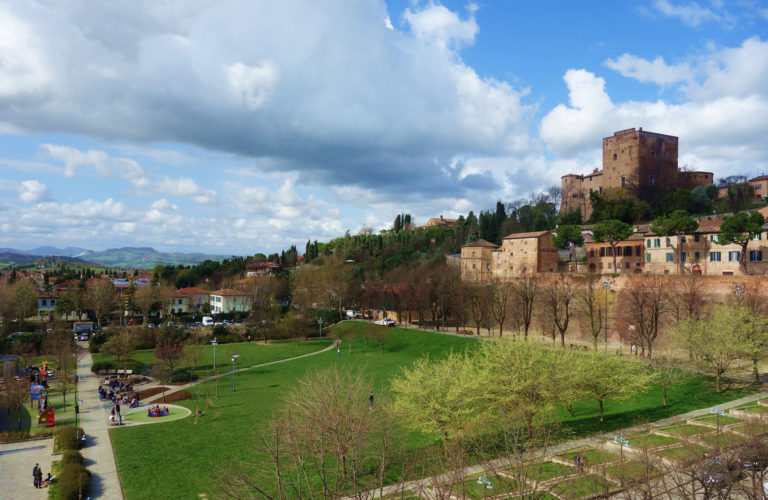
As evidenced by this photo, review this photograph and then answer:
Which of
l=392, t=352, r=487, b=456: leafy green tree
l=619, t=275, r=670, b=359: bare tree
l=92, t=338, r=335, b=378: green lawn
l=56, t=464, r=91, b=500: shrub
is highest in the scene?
l=619, t=275, r=670, b=359: bare tree

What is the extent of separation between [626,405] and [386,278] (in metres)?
67.9

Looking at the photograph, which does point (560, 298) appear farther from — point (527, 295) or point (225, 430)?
point (225, 430)

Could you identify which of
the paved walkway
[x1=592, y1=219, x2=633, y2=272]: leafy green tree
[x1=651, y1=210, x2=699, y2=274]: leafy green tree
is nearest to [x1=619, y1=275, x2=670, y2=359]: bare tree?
[x1=651, y1=210, x2=699, y2=274]: leafy green tree

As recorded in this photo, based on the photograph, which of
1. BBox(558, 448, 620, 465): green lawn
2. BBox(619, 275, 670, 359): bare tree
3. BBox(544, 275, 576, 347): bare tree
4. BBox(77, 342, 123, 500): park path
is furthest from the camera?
BBox(544, 275, 576, 347): bare tree

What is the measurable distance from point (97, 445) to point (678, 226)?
63200 mm

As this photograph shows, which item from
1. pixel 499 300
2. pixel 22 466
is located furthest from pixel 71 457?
pixel 499 300

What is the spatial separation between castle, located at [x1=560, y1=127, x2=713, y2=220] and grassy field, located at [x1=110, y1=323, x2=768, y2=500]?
64.2 metres

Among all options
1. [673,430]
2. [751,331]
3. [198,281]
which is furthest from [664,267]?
[198,281]

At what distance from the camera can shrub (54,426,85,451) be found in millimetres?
26489

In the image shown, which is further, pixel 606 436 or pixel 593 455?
pixel 606 436

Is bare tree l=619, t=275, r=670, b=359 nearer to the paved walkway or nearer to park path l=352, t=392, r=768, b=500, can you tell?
park path l=352, t=392, r=768, b=500

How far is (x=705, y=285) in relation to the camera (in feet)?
156

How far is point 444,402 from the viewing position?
895 inches

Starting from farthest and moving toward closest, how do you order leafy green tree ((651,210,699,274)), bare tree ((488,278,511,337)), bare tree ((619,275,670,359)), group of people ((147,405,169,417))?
bare tree ((488,278,511,337)), leafy green tree ((651,210,699,274)), bare tree ((619,275,670,359)), group of people ((147,405,169,417))
